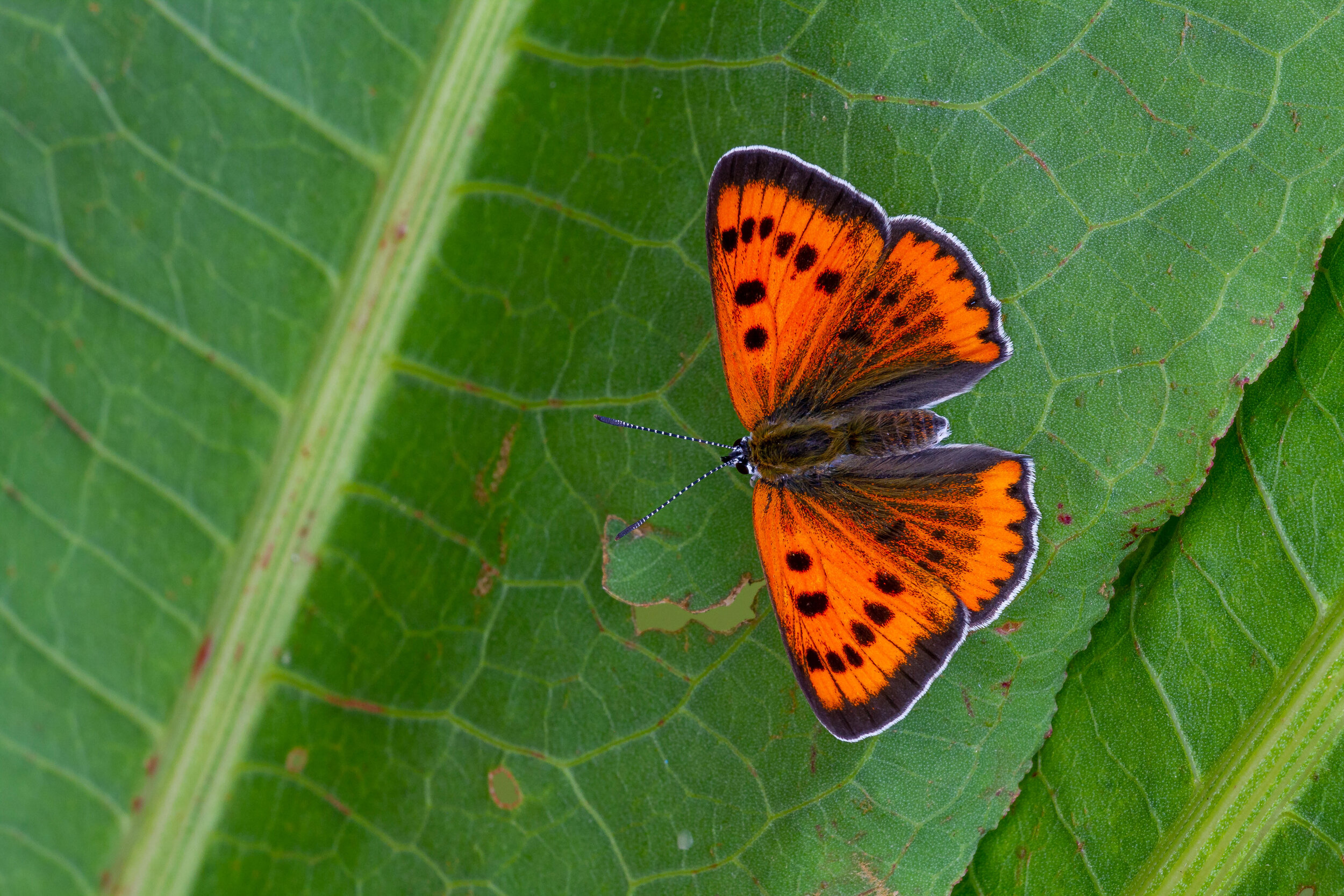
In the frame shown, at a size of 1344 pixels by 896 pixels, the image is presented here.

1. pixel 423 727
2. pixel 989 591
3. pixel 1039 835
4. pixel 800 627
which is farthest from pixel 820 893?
pixel 423 727

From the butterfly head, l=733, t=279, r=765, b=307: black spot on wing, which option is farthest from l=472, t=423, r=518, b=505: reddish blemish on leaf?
l=733, t=279, r=765, b=307: black spot on wing

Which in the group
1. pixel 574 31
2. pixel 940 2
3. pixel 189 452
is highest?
pixel 940 2

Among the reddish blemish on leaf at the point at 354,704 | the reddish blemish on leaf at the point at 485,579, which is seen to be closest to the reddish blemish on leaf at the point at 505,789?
the reddish blemish on leaf at the point at 354,704

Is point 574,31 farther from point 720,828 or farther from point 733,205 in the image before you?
point 720,828

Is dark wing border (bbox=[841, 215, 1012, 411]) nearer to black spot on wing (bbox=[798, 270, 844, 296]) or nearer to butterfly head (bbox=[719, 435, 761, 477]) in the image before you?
black spot on wing (bbox=[798, 270, 844, 296])

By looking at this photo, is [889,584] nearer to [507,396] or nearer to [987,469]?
[987,469]

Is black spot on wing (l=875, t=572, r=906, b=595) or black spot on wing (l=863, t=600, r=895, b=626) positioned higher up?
black spot on wing (l=875, t=572, r=906, b=595)

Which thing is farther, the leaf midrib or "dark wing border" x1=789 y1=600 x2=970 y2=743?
the leaf midrib

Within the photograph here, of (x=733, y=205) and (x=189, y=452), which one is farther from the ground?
(x=733, y=205)
